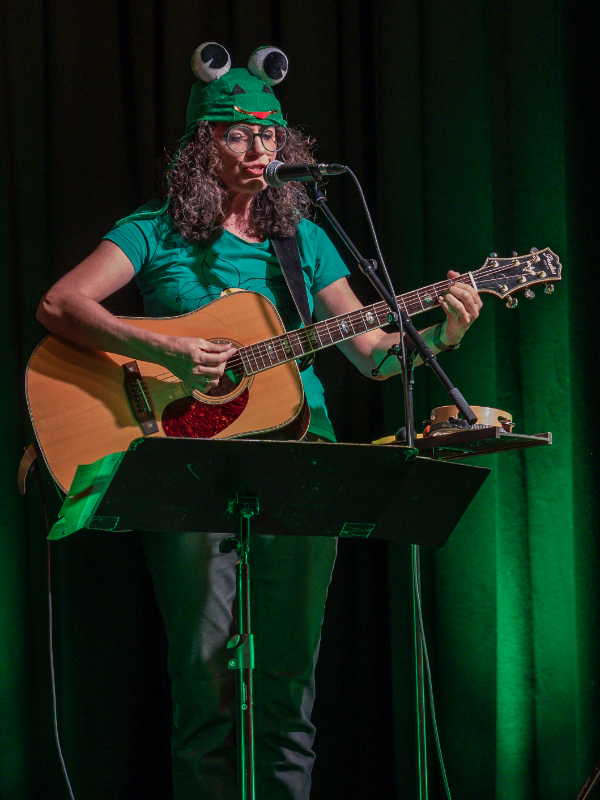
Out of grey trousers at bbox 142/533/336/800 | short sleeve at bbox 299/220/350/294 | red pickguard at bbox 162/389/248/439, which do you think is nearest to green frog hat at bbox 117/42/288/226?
short sleeve at bbox 299/220/350/294

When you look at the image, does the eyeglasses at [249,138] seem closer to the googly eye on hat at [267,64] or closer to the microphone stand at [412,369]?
the googly eye on hat at [267,64]

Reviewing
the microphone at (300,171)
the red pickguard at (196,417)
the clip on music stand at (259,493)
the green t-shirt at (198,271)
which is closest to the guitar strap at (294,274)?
the green t-shirt at (198,271)

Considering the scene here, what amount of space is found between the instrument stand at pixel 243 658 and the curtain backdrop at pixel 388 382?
3.90 feet

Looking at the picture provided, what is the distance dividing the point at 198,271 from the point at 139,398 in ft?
1.25

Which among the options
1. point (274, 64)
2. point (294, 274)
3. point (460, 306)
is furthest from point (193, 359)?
point (274, 64)

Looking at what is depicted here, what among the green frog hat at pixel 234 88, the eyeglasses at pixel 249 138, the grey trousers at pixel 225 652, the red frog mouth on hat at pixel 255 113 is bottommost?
the grey trousers at pixel 225 652

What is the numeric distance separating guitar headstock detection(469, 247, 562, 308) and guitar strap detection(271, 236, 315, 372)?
0.45m

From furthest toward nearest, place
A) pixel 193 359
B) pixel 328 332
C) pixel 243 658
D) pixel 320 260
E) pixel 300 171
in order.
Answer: pixel 320 260
pixel 328 332
pixel 193 359
pixel 300 171
pixel 243 658

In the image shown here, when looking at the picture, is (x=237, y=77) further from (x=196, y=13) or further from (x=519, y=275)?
(x=519, y=275)

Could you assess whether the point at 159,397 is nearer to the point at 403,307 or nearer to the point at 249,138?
the point at 403,307

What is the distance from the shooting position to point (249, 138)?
219cm

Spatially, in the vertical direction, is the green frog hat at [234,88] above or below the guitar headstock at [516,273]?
above

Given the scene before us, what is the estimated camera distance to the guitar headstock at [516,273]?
2146mm

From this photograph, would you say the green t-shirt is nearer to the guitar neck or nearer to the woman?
the woman
